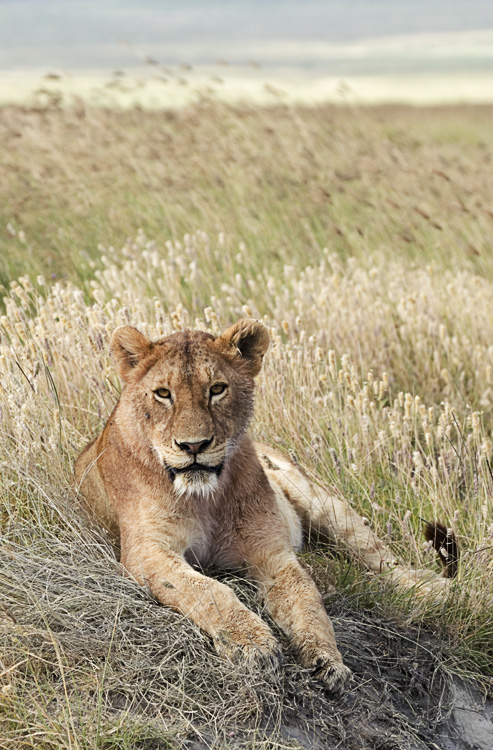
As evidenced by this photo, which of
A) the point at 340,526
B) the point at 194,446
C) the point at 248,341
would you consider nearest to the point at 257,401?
the point at 340,526

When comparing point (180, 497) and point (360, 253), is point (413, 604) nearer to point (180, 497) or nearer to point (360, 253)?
point (180, 497)

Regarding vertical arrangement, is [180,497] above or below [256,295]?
above

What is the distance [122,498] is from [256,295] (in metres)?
3.97

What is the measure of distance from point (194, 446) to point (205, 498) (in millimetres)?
438

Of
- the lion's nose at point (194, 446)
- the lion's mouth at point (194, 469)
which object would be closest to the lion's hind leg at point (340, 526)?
the lion's mouth at point (194, 469)

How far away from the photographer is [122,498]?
12.6 ft

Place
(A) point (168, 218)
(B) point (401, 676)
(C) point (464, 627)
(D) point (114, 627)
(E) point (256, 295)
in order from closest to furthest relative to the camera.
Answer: (D) point (114, 627) < (B) point (401, 676) < (C) point (464, 627) < (E) point (256, 295) < (A) point (168, 218)

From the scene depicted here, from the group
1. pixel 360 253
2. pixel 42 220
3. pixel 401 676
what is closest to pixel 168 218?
pixel 42 220

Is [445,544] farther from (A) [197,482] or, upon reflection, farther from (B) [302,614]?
(A) [197,482]

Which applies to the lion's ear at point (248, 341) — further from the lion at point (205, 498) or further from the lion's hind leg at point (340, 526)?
the lion's hind leg at point (340, 526)

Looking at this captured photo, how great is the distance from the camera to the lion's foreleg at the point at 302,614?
3.22 metres

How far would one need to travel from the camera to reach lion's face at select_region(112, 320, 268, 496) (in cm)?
338

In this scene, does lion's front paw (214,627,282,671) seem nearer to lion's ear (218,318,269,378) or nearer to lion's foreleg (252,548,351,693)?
lion's foreleg (252,548,351,693)

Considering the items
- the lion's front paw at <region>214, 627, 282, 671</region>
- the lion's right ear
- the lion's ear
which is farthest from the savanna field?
the lion's ear
